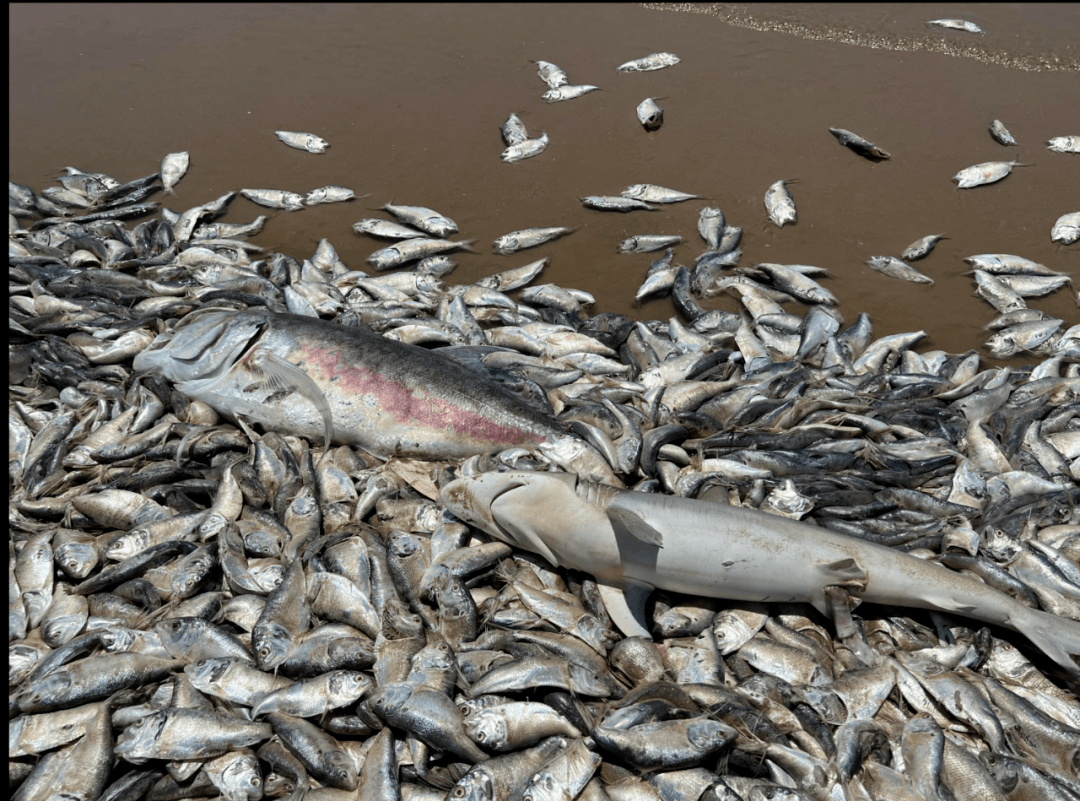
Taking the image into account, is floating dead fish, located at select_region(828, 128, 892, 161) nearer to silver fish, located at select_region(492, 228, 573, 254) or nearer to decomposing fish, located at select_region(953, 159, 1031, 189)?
decomposing fish, located at select_region(953, 159, 1031, 189)

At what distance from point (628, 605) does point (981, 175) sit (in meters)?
7.95

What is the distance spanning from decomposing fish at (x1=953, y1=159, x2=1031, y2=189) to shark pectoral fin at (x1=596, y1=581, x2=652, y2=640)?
7606mm

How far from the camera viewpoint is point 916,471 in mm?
4816

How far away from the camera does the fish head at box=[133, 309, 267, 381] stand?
5344 mm

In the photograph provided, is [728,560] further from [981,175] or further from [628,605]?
[981,175]

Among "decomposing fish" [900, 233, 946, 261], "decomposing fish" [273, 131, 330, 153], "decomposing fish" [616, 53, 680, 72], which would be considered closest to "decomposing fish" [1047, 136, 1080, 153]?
"decomposing fish" [900, 233, 946, 261]

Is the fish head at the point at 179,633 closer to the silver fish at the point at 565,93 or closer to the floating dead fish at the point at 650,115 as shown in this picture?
the floating dead fish at the point at 650,115

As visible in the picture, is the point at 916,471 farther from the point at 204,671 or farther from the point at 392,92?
the point at 392,92

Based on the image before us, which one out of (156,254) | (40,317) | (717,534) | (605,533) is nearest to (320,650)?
(605,533)

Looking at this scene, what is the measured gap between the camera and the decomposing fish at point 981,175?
30.5 feet

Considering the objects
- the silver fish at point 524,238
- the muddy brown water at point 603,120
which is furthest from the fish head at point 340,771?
the silver fish at point 524,238

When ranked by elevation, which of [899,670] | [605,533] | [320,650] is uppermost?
[605,533]

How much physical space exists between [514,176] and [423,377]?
17.5 feet

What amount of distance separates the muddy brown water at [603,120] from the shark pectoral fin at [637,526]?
3988 millimetres
